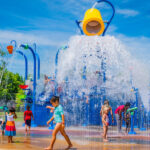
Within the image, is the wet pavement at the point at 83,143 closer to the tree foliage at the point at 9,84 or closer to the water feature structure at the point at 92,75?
the water feature structure at the point at 92,75

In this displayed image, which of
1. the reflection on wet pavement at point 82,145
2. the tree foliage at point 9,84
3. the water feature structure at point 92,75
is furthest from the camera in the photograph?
the tree foliage at point 9,84

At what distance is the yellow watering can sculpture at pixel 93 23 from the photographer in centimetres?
1420

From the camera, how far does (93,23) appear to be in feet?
48.5

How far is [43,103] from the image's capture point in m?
15.5

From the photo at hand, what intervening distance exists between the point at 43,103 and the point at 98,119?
331 cm

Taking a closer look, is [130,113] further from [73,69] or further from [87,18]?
[87,18]

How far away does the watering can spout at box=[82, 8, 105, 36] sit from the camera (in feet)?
46.5

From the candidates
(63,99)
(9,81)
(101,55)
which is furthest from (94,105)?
(9,81)

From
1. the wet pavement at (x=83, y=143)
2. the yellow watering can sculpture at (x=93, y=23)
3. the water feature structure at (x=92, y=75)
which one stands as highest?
the yellow watering can sculpture at (x=93, y=23)

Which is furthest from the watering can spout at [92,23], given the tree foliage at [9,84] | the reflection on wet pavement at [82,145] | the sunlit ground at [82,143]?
the tree foliage at [9,84]

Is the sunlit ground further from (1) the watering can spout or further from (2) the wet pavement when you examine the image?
(1) the watering can spout

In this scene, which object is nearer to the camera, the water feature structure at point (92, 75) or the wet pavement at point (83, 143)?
the wet pavement at point (83, 143)

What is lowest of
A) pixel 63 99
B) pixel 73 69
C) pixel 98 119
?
pixel 98 119

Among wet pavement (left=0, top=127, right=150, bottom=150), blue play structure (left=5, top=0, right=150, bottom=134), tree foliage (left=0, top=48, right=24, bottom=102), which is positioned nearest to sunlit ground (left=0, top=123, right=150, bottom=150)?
wet pavement (left=0, top=127, right=150, bottom=150)
